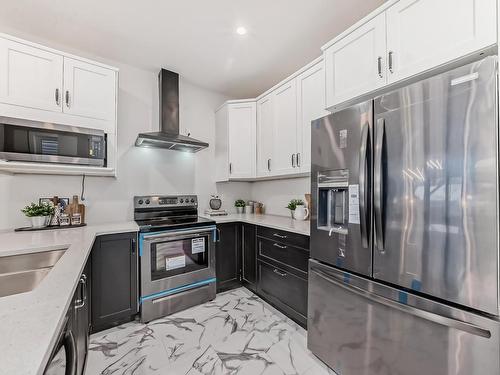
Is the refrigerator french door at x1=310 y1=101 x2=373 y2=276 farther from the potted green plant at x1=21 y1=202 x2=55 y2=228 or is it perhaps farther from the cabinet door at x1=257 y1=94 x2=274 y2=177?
the potted green plant at x1=21 y1=202 x2=55 y2=228

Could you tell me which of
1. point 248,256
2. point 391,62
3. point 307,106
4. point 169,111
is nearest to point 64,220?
point 169,111

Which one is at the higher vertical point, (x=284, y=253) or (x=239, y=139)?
(x=239, y=139)

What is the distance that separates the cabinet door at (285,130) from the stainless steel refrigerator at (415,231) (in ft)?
2.98

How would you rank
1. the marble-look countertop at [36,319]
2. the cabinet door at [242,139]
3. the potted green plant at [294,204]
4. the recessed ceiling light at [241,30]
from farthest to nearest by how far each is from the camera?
1. the cabinet door at [242,139]
2. the potted green plant at [294,204]
3. the recessed ceiling light at [241,30]
4. the marble-look countertop at [36,319]

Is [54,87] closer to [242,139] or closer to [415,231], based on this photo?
[242,139]

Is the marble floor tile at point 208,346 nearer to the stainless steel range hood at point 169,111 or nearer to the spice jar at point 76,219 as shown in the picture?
the spice jar at point 76,219

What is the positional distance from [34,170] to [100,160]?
0.60 m

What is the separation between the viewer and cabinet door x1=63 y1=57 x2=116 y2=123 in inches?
83.0

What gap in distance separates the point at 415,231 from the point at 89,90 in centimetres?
280

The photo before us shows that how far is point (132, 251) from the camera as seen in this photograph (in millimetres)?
2232

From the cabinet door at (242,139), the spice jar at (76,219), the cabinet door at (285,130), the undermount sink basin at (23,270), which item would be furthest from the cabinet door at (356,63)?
the spice jar at (76,219)

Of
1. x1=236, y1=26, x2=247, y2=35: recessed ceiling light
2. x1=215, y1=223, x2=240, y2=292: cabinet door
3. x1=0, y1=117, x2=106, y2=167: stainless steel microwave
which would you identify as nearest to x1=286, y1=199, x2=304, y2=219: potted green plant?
x1=215, y1=223, x2=240, y2=292: cabinet door

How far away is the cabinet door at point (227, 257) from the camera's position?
110 inches

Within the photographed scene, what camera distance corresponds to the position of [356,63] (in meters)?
1.71
